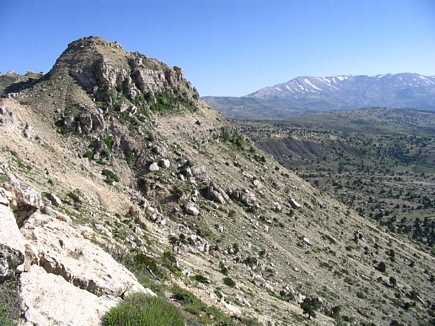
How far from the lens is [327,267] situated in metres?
53.5

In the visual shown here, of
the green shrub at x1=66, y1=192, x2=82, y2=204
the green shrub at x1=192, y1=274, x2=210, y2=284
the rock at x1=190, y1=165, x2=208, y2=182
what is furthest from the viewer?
the rock at x1=190, y1=165, x2=208, y2=182

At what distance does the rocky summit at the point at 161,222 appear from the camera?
41.0 feet

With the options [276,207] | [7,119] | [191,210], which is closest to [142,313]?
[191,210]

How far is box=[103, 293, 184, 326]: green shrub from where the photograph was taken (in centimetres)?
1104

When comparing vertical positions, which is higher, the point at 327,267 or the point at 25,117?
the point at 25,117

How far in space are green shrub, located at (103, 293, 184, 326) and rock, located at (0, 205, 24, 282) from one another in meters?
3.34

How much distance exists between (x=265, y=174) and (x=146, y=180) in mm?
31302

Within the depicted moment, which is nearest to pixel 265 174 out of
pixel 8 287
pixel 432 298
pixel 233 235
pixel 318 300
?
pixel 233 235

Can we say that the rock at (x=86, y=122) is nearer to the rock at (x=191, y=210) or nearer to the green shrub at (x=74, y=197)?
the rock at (x=191, y=210)

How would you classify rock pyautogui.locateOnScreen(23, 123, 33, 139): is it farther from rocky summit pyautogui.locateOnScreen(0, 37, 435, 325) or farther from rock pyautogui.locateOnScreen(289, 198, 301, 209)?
rock pyautogui.locateOnScreen(289, 198, 301, 209)

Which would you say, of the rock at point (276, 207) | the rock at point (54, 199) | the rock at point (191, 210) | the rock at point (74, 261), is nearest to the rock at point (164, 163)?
the rock at point (191, 210)

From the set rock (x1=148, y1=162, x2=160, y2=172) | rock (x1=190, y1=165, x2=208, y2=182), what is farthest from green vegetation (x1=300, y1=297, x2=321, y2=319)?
rock (x1=148, y1=162, x2=160, y2=172)

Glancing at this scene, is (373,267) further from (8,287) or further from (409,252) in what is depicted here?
(8,287)

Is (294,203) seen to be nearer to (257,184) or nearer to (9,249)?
(257,184)
